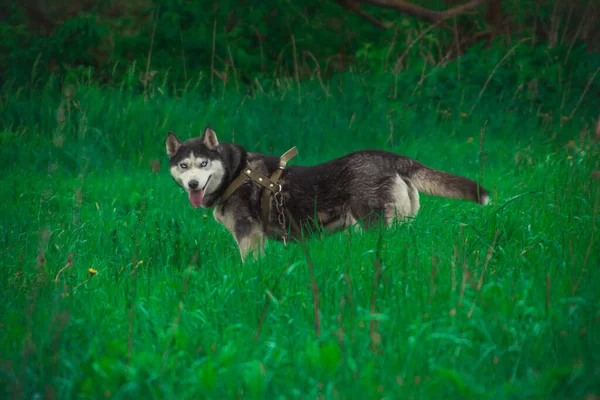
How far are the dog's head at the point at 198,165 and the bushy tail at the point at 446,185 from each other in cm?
162

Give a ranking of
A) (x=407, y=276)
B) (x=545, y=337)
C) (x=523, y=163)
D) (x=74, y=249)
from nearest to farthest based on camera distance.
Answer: (x=545, y=337), (x=407, y=276), (x=74, y=249), (x=523, y=163)

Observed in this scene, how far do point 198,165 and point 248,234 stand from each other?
707 mm

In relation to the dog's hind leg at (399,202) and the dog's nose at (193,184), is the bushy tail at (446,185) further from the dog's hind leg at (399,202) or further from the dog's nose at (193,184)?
the dog's nose at (193,184)

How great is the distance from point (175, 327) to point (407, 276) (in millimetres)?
1400

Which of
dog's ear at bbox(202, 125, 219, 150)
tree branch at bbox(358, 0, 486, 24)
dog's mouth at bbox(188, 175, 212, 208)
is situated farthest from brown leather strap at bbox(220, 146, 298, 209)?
tree branch at bbox(358, 0, 486, 24)

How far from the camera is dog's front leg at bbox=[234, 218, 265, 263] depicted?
17.6ft

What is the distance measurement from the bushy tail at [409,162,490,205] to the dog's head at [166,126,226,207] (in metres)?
1.62

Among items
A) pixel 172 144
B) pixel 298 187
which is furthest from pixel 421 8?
pixel 172 144

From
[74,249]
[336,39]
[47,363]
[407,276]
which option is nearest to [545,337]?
[407,276]

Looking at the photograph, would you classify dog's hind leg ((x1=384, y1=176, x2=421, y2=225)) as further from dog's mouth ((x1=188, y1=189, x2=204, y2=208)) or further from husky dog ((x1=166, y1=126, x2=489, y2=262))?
dog's mouth ((x1=188, y1=189, x2=204, y2=208))

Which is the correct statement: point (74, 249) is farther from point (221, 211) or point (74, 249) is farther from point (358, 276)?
point (358, 276)

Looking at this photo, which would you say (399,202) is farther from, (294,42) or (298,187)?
(294,42)

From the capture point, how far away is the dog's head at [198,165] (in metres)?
5.35

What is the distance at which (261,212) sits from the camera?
220 inches
